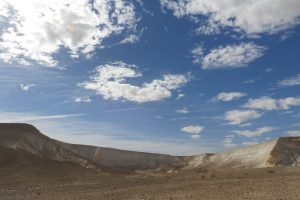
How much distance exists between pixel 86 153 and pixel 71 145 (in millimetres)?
4109

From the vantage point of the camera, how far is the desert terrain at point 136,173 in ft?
90.7

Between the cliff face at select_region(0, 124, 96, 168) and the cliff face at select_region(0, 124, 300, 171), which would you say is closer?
the cliff face at select_region(0, 124, 96, 168)

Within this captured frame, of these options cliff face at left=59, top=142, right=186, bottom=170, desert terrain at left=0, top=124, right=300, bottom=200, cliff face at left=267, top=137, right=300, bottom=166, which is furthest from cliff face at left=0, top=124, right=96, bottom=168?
cliff face at left=267, top=137, right=300, bottom=166

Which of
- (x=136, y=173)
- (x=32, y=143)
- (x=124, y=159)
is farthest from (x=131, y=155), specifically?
(x=32, y=143)

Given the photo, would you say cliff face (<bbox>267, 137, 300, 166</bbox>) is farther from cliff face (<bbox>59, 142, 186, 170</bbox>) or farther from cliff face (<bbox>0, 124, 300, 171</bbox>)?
cliff face (<bbox>59, 142, 186, 170</bbox>)

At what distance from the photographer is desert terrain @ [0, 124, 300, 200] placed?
27656mm

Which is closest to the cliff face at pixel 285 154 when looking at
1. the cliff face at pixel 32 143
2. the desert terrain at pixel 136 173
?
the desert terrain at pixel 136 173

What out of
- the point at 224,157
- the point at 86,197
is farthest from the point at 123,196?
the point at 224,157

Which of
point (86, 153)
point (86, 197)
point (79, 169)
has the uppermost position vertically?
point (86, 153)

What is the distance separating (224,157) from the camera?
95.8 m

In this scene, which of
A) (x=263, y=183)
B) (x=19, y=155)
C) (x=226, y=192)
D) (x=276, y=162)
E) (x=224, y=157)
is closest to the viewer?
(x=226, y=192)

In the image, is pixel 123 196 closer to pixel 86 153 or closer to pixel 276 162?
pixel 276 162

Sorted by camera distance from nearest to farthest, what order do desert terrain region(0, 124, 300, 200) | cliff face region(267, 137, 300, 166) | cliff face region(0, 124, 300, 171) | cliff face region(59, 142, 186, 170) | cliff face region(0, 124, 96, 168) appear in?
1. desert terrain region(0, 124, 300, 200)
2. cliff face region(0, 124, 96, 168)
3. cliff face region(0, 124, 300, 171)
4. cliff face region(267, 137, 300, 166)
5. cliff face region(59, 142, 186, 170)

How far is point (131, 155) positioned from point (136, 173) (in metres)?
27.8
